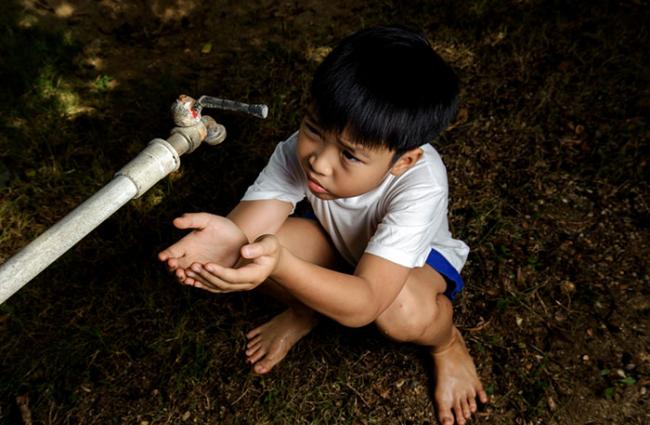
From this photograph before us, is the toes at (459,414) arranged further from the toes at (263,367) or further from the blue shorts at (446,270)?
the toes at (263,367)

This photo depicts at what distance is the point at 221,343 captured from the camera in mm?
2594

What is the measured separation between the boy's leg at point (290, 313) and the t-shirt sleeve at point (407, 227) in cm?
53

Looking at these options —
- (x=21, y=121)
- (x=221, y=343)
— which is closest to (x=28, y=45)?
(x=21, y=121)

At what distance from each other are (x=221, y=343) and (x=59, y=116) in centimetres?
183

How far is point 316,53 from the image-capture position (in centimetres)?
365

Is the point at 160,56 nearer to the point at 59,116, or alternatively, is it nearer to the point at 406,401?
the point at 59,116

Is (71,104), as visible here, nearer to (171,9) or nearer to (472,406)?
(171,9)

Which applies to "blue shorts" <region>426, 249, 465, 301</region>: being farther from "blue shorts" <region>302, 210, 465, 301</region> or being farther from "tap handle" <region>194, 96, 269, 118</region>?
"tap handle" <region>194, 96, 269, 118</region>

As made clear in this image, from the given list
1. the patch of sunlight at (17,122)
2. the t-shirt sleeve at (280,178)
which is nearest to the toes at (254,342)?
the t-shirt sleeve at (280,178)

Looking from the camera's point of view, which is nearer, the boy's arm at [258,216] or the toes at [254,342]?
the boy's arm at [258,216]

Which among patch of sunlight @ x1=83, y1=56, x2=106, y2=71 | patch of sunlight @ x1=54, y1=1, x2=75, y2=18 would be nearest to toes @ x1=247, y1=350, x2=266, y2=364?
patch of sunlight @ x1=83, y1=56, x2=106, y2=71

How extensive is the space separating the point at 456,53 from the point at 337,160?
2.34m

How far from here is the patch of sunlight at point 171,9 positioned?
3812mm

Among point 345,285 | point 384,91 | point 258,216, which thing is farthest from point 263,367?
point 384,91
